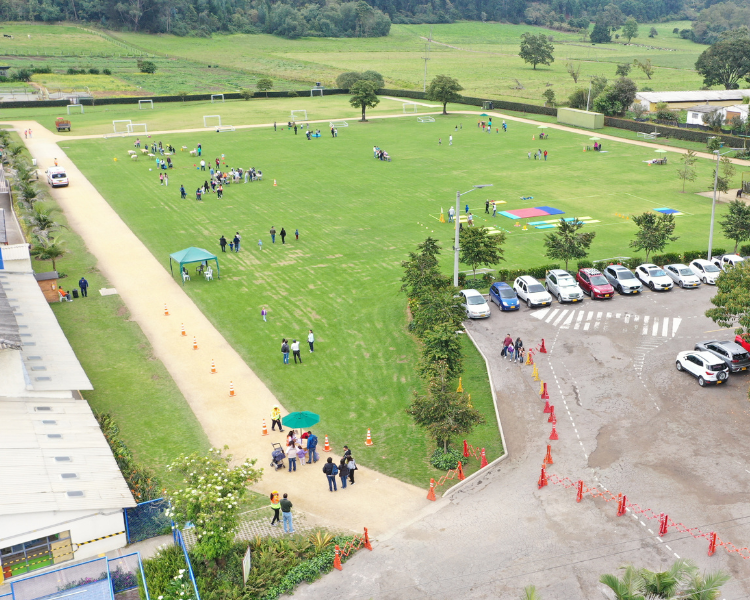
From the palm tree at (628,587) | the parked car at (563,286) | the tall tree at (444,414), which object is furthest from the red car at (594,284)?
the palm tree at (628,587)

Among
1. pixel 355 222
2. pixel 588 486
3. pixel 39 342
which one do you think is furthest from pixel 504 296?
pixel 39 342

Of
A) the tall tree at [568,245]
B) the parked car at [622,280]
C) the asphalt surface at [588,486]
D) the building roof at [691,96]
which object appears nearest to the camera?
the asphalt surface at [588,486]

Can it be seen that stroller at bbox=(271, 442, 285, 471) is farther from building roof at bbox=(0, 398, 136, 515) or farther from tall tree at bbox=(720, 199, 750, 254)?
tall tree at bbox=(720, 199, 750, 254)

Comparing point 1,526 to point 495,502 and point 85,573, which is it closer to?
point 85,573

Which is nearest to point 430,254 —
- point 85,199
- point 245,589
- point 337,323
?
point 337,323

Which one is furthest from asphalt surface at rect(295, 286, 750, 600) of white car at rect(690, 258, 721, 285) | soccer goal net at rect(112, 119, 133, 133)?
soccer goal net at rect(112, 119, 133, 133)

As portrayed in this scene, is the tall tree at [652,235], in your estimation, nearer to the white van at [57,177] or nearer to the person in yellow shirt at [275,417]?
the person in yellow shirt at [275,417]
